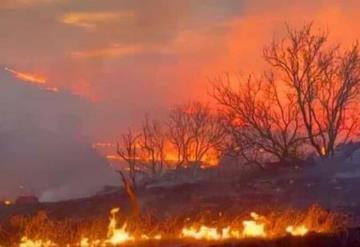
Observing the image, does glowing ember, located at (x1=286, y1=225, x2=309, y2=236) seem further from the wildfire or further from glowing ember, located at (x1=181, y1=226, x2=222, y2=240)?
glowing ember, located at (x1=181, y1=226, x2=222, y2=240)

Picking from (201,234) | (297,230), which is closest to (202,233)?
(201,234)

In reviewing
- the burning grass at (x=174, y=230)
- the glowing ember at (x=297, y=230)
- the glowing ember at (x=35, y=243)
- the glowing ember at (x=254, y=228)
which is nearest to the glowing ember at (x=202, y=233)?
the burning grass at (x=174, y=230)

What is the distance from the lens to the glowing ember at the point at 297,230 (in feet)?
54.0

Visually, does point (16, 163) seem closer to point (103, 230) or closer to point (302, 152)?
point (302, 152)

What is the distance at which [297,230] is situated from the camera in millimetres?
17281

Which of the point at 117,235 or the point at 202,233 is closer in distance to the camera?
the point at 117,235

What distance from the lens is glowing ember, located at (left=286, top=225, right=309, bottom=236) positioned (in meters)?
16.5

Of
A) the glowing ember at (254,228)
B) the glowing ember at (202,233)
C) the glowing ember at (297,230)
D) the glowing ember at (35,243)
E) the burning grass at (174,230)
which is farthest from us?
the glowing ember at (35,243)

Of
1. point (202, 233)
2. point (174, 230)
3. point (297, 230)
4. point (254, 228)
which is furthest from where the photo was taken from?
point (174, 230)

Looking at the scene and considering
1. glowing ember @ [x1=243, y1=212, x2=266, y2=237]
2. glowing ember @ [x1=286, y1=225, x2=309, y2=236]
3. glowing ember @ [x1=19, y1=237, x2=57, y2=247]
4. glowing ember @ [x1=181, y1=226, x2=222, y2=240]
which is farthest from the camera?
glowing ember @ [x1=19, y1=237, x2=57, y2=247]

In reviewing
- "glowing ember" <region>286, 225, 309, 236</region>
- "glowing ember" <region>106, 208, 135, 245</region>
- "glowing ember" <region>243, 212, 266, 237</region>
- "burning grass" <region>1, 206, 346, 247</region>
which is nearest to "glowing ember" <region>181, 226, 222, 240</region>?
"burning grass" <region>1, 206, 346, 247</region>

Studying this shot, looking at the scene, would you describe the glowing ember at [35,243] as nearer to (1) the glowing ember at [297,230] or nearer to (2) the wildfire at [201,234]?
(2) the wildfire at [201,234]

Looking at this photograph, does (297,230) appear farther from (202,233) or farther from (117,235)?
(117,235)

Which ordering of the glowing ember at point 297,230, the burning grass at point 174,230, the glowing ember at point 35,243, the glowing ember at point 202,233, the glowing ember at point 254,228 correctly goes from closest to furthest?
the glowing ember at point 297,230, the glowing ember at point 254,228, the burning grass at point 174,230, the glowing ember at point 202,233, the glowing ember at point 35,243
